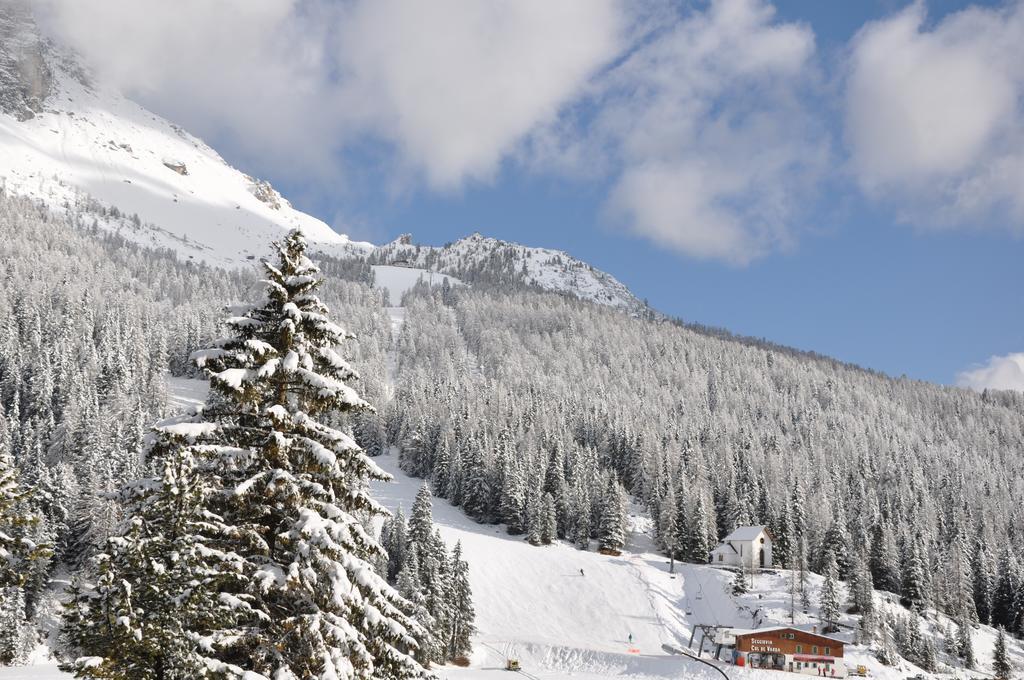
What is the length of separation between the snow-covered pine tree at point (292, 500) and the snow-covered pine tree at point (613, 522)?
325 ft

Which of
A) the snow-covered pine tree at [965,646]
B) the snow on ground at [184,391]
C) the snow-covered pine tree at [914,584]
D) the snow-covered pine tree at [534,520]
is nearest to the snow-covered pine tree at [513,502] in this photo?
the snow-covered pine tree at [534,520]

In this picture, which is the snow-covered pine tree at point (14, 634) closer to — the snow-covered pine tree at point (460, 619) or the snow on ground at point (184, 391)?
the snow-covered pine tree at point (460, 619)

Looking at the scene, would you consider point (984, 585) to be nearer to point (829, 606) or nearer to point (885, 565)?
point (885, 565)

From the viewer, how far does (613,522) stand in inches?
4360

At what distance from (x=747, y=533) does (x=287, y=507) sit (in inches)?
4055

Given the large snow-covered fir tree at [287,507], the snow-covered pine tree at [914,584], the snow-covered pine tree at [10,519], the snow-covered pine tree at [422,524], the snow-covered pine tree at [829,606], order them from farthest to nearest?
the snow-covered pine tree at [914,584] → the snow-covered pine tree at [829,606] → the snow-covered pine tree at [422,524] → the snow-covered pine tree at [10,519] → the large snow-covered fir tree at [287,507]

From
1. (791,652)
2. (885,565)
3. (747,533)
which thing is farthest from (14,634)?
(885,565)

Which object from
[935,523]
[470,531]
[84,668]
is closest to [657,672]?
[470,531]

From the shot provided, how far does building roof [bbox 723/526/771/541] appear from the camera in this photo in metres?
105

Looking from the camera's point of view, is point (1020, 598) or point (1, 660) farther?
point (1020, 598)

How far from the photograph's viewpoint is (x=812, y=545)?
112812mm

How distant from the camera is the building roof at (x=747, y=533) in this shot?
105m

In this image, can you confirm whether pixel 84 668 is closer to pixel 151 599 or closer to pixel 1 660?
pixel 151 599

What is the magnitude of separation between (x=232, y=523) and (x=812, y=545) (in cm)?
11376
